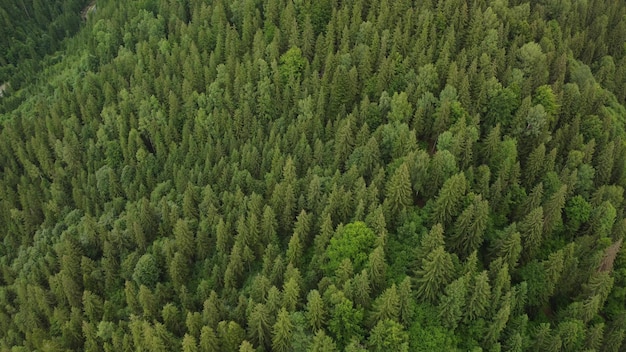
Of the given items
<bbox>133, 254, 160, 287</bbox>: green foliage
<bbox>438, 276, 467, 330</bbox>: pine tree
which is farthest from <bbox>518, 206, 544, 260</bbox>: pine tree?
<bbox>133, 254, 160, 287</bbox>: green foliage

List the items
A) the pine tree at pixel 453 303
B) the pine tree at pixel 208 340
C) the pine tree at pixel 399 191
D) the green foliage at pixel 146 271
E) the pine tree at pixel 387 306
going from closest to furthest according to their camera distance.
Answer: the pine tree at pixel 387 306 < the pine tree at pixel 453 303 < the pine tree at pixel 208 340 < the pine tree at pixel 399 191 < the green foliage at pixel 146 271

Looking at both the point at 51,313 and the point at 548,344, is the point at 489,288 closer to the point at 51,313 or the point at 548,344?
the point at 548,344

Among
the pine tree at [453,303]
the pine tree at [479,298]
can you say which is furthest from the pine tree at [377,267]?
the pine tree at [479,298]

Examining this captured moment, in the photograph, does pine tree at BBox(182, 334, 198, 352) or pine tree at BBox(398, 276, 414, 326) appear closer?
pine tree at BBox(398, 276, 414, 326)

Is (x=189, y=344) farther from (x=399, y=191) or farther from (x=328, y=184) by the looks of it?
(x=399, y=191)

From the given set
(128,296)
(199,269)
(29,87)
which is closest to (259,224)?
(199,269)

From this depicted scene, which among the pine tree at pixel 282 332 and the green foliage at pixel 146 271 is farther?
the green foliage at pixel 146 271

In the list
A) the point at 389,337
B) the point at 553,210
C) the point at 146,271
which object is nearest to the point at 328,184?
the point at 389,337

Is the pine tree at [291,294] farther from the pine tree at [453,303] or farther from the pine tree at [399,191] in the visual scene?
the pine tree at [399,191]

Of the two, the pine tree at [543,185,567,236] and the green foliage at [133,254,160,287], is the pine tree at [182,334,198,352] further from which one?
the pine tree at [543,185,567,236]
